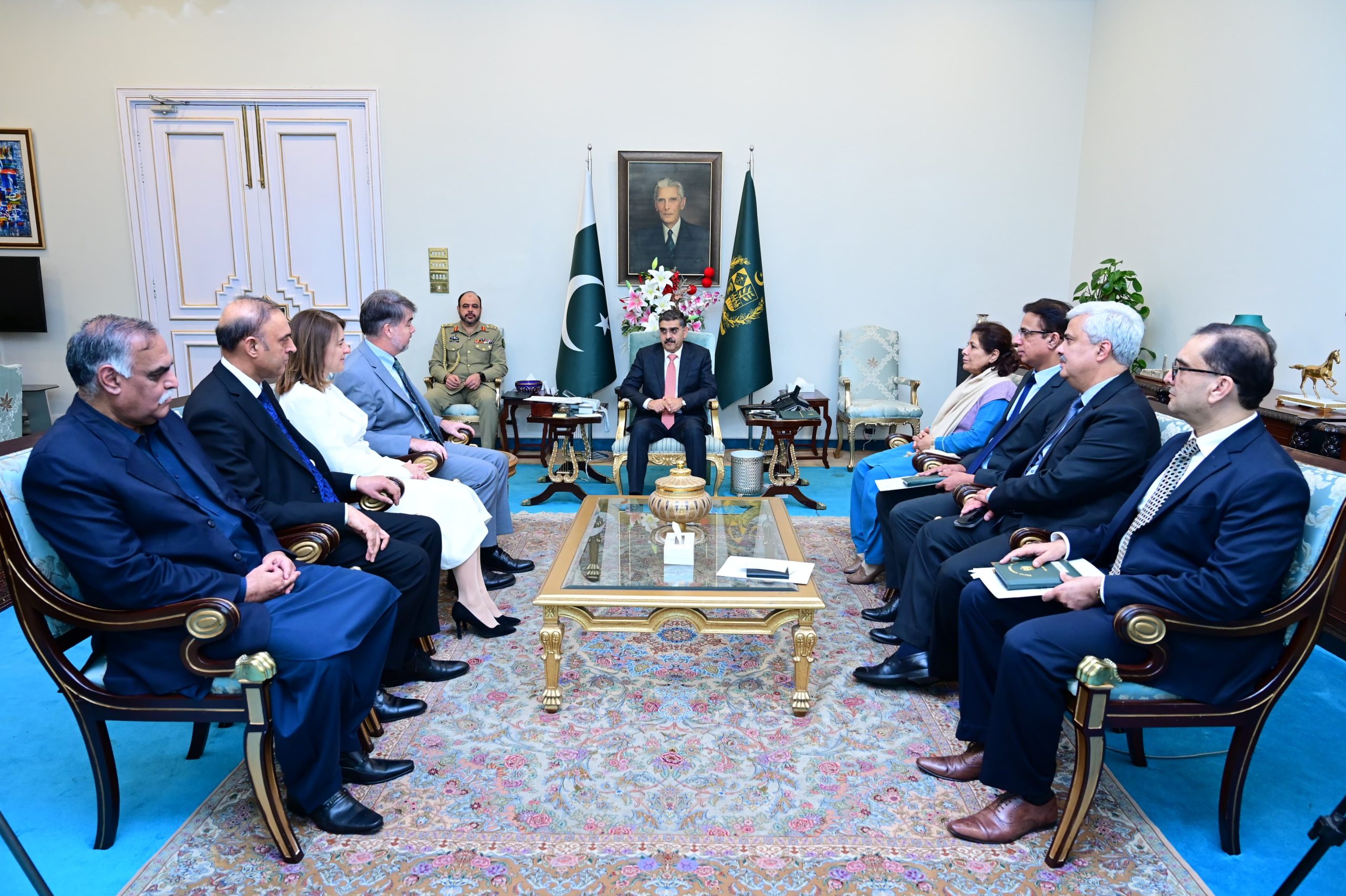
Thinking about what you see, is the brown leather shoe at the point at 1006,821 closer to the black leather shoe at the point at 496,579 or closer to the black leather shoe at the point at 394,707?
the black leather shoe at the point at 394,707

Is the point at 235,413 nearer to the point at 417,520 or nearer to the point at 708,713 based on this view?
the point at 417,520

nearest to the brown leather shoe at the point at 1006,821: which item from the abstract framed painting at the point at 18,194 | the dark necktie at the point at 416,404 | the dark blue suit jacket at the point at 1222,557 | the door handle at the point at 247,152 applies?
the dark blue suit jacket at the point at 1222,557

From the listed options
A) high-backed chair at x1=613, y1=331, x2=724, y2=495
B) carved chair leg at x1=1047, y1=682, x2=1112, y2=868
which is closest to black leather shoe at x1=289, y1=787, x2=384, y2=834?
carved chair leg at x1=1047, y1=682, x2=1112, y2=868

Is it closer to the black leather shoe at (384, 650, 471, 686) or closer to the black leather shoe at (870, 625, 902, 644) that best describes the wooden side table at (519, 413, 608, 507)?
the black leather shoe at (384, 650, 471, 686)

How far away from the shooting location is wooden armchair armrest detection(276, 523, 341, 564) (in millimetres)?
2531

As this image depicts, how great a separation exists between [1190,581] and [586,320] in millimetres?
4981

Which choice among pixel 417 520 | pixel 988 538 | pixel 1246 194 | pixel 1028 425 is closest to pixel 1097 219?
pixel 1246 194

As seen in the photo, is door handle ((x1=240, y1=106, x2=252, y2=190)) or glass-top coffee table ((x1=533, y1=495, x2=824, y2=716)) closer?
glass-top coffee table ((x1=533, y1=495, x2=824, y2=716))

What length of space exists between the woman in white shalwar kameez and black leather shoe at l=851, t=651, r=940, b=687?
4.79ft

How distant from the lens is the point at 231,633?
6.49 ft

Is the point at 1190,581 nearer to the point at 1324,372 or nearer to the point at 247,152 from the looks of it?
the point at 1324,372

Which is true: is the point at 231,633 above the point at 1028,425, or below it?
below

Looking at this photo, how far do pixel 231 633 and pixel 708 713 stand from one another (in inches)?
59.3

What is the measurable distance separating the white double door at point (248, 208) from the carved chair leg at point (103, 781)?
16.5ft
